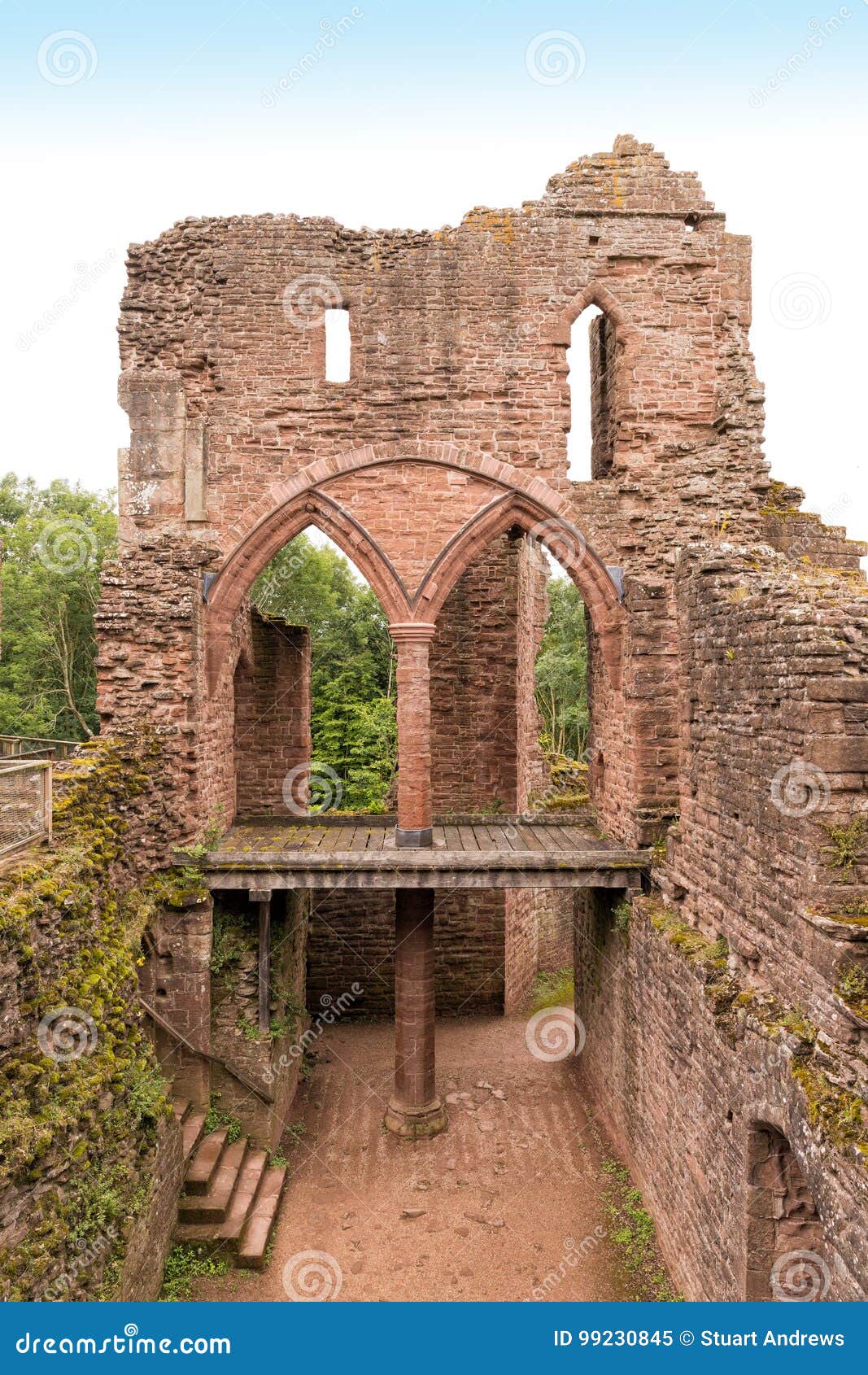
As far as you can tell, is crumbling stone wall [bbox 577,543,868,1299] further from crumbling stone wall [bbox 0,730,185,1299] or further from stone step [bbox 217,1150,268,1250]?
crumbling stone wall [bbox 0,730,185,1299]

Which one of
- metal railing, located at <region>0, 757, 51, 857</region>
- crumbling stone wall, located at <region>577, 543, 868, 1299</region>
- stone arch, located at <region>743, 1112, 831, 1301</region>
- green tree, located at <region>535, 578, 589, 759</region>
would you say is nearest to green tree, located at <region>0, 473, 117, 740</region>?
green tree, located at <region>535, 578, 589, 759</region>

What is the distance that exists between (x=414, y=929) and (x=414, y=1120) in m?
2.03

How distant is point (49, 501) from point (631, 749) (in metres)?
23.9

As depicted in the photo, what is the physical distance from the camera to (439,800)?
12.9 m

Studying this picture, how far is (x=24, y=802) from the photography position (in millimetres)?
5699

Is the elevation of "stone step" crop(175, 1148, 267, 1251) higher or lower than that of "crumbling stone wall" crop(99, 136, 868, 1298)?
lower

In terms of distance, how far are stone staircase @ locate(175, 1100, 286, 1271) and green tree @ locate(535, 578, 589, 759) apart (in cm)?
2096

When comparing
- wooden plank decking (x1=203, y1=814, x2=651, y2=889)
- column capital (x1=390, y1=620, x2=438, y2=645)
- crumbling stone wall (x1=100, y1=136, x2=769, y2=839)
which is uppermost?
crumbling stone wall (x1=100, y1=136, x2=769, y2=839)

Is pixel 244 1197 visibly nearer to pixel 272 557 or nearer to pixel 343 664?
pixel 272 557

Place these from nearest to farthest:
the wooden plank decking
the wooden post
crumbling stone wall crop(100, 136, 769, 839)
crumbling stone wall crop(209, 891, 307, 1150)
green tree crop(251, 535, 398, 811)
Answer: the wooden plank decking < crumbling stone wall crop(209, 891, 307, 1150) < the wooden post < crumbling stone wall crop(100, 136, 769, 839) < green tree crop(251, 535, 398, 811)

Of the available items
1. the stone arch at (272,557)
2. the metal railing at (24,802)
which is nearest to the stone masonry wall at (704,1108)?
the stone arch at (272,557)

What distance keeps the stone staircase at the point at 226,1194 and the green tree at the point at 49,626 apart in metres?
15.9

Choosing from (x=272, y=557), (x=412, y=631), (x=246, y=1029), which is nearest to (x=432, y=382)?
(x=272, y=557)

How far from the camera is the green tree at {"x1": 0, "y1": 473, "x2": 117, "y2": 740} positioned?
22.4 metres
